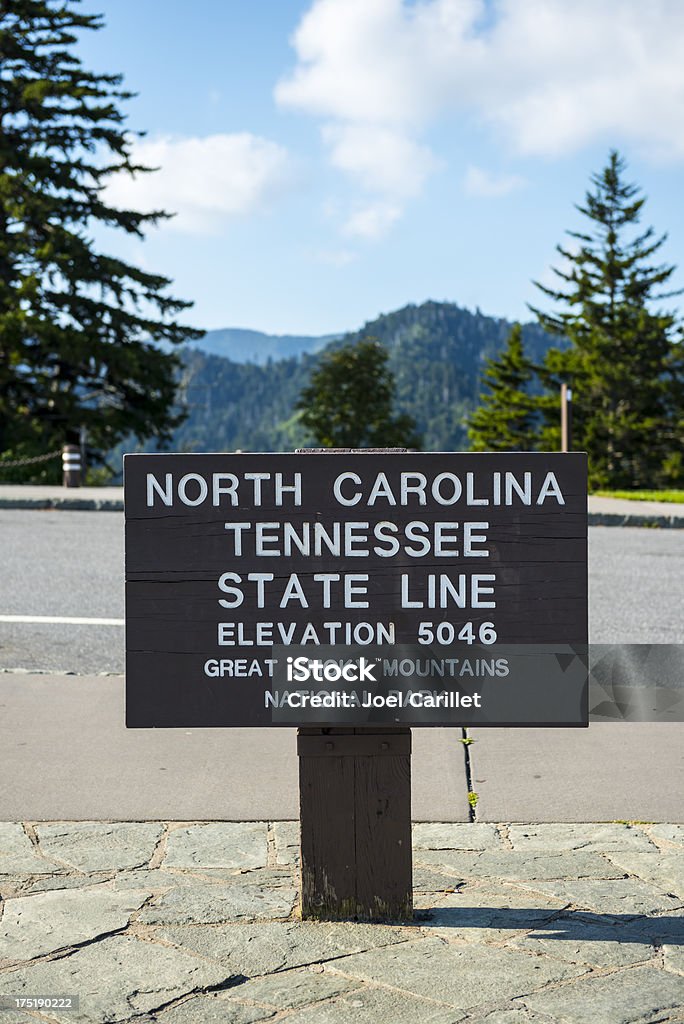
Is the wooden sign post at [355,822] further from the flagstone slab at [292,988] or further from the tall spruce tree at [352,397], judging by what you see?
the tall spruce tree at [352,397]

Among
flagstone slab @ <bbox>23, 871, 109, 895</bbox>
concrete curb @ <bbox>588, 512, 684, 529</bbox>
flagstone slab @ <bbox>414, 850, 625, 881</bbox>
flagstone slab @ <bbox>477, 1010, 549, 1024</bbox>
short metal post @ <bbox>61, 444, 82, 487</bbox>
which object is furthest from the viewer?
short metal post @ <bbox>61, 444, 82, 487</bbox>

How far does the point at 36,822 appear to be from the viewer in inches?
153

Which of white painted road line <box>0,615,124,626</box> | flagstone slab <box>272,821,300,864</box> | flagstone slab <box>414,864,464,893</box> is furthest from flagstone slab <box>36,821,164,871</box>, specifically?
white painted road line <box>0,615,124,626</box>

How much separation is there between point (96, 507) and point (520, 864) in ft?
46.3

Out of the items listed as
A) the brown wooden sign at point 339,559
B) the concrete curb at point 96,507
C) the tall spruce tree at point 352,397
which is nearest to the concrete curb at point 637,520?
the concrete curb at point 96,507

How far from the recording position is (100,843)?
145 inches

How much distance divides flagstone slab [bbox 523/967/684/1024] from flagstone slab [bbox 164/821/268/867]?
3.81 ft

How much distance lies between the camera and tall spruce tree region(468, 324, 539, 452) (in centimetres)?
5991

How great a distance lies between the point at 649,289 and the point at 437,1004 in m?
52.7

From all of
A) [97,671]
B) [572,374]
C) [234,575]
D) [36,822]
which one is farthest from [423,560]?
[572,374]

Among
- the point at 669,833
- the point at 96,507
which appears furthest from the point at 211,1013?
the point at 96,507

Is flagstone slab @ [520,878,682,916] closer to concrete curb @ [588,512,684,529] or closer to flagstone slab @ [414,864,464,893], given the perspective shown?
flagstone slab @ [414,864,464,893]

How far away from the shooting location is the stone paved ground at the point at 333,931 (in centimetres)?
262

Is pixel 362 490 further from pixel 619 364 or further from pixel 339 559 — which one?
pixel 619 364
